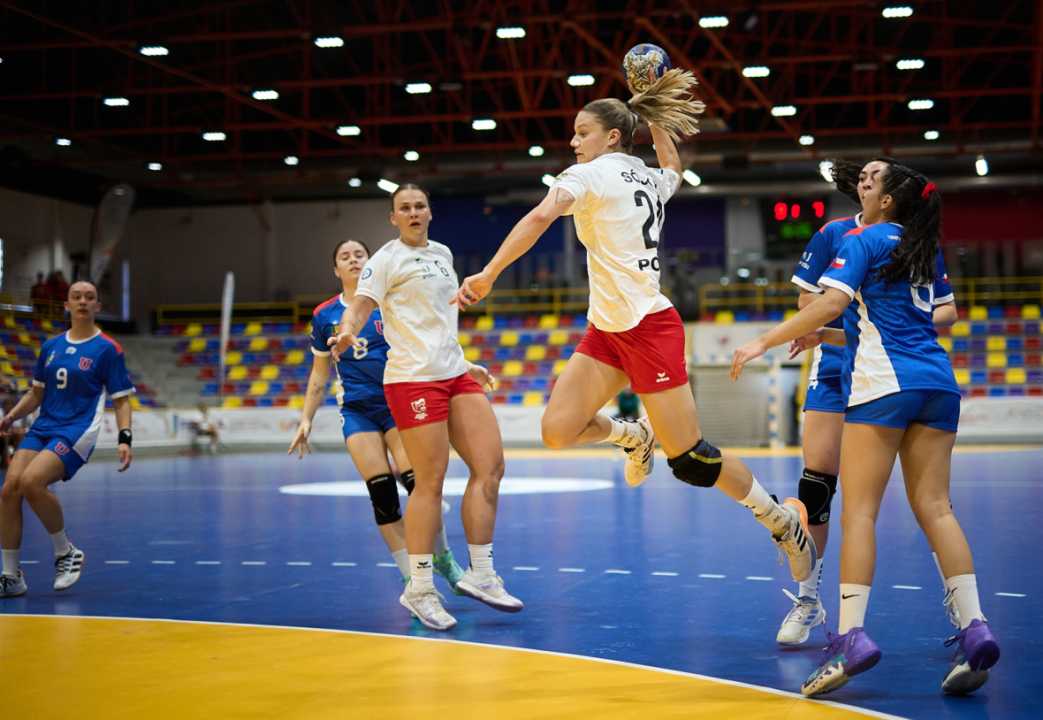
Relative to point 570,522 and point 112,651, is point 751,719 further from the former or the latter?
point 570,522

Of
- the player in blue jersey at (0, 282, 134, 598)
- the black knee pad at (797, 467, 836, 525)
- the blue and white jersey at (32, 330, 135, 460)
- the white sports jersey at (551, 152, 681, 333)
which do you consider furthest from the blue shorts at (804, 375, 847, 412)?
the blue and white jersey at (32, 330, 135, 460)

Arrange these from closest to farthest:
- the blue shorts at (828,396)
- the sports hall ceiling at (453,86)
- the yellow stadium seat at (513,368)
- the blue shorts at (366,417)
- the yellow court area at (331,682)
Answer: the yellow court area at (331,682), the blue shorts at (828,396), the blue shorts at (366,417), the sports hall ceiling at (453,86), the yellow stadium seat at (513,368)

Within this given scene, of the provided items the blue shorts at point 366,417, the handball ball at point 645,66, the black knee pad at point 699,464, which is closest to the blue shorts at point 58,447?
the blue shorts at point 366,417

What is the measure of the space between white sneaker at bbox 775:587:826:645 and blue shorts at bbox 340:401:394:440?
2554 millimetres

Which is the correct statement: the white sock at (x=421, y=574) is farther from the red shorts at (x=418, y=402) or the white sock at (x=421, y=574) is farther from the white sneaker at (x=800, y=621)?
the white sneaker at (x=800, y=621)

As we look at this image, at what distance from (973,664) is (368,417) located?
3.61 m

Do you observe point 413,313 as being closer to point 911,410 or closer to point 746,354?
point 746,354

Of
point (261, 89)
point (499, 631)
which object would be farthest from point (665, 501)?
point (261, 89)

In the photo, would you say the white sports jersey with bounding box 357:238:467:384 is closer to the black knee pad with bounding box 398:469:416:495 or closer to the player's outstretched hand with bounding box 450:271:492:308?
the black knee pad with bounding box 398:469:416:495

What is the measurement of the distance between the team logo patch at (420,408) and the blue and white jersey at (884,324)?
6.94 ft

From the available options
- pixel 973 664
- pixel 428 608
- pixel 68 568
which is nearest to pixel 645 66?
pixel 428 608

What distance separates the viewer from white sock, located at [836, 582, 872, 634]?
4.12 metres

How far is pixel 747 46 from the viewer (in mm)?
26219

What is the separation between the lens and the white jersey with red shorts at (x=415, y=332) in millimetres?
5648
